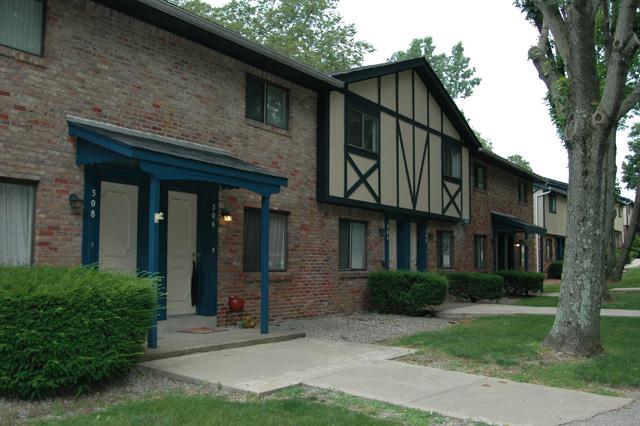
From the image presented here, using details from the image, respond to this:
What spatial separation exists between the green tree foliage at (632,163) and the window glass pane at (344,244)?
33423 millimetres

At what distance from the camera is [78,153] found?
8.45 metres

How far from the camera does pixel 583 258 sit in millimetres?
8742

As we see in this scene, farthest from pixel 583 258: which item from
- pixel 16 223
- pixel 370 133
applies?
pixel 16 223

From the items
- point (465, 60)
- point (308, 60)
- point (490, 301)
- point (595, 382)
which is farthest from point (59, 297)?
point (465, 60)

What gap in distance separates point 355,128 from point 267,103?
10.4 feet

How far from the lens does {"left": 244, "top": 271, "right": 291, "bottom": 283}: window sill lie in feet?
37.5

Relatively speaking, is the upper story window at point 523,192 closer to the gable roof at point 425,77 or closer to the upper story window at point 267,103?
the gable roof at point 425,77

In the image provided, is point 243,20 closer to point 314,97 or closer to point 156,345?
point 314,97

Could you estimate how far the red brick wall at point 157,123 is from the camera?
798 centimetres

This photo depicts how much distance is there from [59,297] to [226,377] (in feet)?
6.62

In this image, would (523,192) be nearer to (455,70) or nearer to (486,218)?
(486,218)

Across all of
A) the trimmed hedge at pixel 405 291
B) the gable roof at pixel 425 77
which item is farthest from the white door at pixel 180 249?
the trimmed hedge at pixel 405 291

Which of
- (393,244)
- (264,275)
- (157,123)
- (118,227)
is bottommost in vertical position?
(264,275)

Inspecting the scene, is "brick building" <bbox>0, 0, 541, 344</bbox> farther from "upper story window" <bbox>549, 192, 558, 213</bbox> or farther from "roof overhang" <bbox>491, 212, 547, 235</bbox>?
"upper story window" <bbox>549, 192, 558, 213</bbox>
